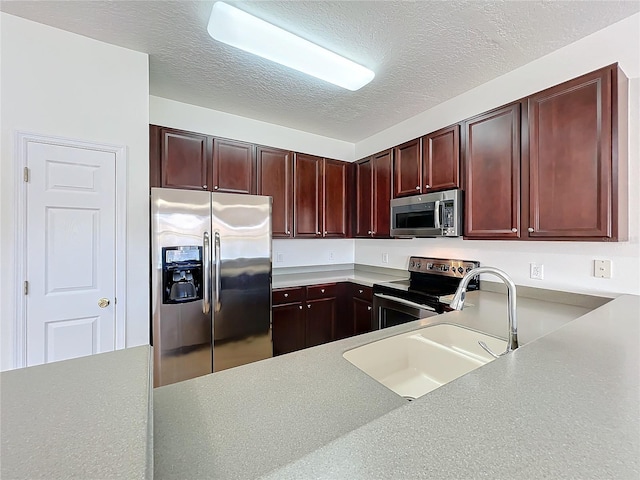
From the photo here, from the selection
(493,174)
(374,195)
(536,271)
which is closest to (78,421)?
(493,174)

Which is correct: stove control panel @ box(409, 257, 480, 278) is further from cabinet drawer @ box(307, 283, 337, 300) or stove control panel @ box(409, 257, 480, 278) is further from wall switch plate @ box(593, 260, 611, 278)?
cabinet drawer @ box(307, 283, 337, 300)

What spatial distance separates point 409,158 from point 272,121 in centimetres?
156

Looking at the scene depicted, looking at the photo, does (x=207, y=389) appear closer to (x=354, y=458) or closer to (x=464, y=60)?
(x=354, y=458)

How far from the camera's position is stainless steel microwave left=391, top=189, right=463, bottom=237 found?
7.44 feet

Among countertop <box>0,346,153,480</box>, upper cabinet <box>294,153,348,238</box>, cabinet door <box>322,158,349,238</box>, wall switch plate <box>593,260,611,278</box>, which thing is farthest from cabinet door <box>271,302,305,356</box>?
wall switch plate <box>593,260,611,278</box>

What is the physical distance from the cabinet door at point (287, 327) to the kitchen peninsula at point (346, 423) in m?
1.81

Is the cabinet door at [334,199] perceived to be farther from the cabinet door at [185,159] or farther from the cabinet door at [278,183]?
the cabinet door at [185,159]

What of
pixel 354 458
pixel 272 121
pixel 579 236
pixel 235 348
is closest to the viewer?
pixel 354 458

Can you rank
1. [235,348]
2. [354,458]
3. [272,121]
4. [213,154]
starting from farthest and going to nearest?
[272,121]
[213,154]
[235,348]
[354,458]

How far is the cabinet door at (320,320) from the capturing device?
289 centimetres

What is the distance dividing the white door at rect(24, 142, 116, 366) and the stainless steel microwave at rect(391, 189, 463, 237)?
2.36 m

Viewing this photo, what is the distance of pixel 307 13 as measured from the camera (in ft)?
5.24

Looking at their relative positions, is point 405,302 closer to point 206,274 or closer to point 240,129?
point 206,274

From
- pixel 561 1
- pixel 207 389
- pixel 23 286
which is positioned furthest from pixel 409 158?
pixel 23 286
